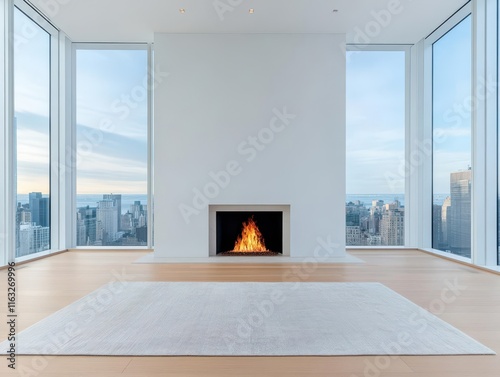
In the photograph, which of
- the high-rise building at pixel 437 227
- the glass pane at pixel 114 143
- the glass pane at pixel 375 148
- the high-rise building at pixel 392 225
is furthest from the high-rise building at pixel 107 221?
the high-rise building at pixel 437 227

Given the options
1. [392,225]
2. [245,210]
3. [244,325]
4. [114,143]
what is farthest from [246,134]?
[244,325]

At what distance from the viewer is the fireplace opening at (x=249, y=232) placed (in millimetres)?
5766

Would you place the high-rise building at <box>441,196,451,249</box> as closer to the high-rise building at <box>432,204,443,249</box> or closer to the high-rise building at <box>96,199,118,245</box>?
the high-rise building at <box>432,204,443,249</box>

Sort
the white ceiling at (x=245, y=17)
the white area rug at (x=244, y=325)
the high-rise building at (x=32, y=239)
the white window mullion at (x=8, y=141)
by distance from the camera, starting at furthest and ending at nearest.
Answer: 1. the high-rise building at (x=32, y=239)
2. the white ceiling at (x=245, y=17)
3. the white window mullion at (x=8, y=141)
4. the white area rug at (x=244, y=325)

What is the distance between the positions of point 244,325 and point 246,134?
3239 mm

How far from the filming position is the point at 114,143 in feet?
19.7

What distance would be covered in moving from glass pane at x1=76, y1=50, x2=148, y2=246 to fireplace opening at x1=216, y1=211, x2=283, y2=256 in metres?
1.25

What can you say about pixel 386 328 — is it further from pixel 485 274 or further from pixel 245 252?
pixel 245 252

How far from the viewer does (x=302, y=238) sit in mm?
5406

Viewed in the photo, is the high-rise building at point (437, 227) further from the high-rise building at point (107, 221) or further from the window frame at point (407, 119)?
the high-rise building at point (107, 221)

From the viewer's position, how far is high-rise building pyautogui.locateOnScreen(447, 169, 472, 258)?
487 cm

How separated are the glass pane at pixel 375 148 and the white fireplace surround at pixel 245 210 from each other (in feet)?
3.75

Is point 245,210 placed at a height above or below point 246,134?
below

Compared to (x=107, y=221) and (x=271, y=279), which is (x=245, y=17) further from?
(x=107, y=221)
